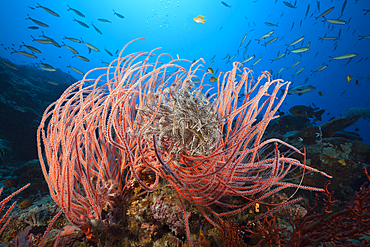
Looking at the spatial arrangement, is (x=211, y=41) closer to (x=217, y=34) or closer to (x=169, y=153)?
(x=217, y=34)

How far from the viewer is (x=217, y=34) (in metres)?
66.9

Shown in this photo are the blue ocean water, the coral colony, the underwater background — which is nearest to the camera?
the coral colony

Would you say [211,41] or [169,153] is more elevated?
[211,41]

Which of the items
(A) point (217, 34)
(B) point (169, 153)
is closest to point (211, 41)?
(A) point (217, 34)

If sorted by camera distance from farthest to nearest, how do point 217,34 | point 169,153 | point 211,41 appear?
1. point 211,41
2. point 217,34
3. point 169,153

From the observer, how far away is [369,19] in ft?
132

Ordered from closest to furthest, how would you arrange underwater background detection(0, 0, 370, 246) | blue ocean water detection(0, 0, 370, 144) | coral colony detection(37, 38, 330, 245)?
1. coral colony detection(37, 38, 330, 245)
2. underwater background detection(0, 0, 370, 246)
3. blue ocean water detection(0, 0, 370, 144)

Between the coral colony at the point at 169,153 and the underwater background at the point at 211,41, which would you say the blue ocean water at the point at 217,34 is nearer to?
the underwater background at the point at 211,41

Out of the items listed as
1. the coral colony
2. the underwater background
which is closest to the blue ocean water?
the underwater background

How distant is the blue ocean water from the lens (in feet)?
175

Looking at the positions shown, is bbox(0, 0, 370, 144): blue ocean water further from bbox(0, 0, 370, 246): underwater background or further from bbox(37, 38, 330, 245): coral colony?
bbox(37, 38, 330, 245): coral colony

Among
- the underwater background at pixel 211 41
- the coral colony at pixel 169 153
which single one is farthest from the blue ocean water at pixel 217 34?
the coral colony at pixel 169 153

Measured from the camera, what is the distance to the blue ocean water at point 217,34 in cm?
5331

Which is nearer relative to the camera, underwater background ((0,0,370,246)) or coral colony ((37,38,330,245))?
coral colony ((37,38,330,245))
